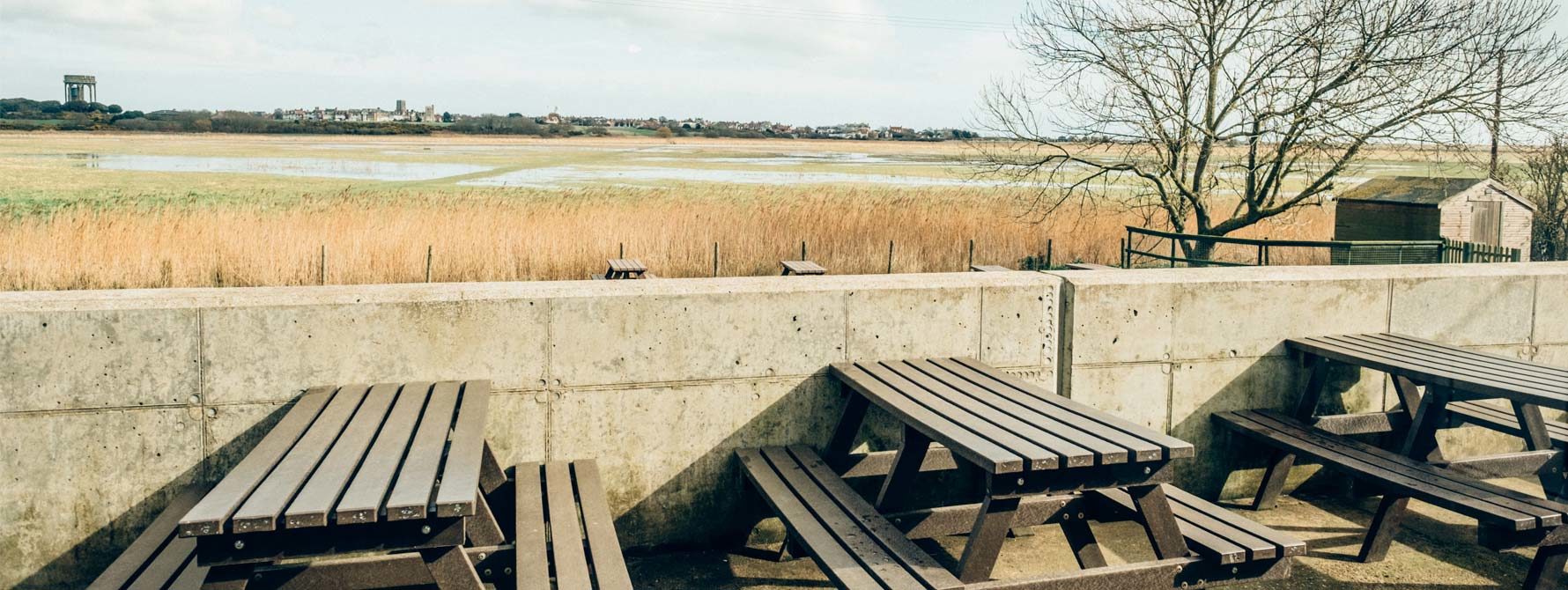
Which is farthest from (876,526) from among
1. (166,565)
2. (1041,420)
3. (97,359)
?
(97,359)

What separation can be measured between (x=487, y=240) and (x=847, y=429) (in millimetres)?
13968

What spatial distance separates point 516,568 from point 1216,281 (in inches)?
151

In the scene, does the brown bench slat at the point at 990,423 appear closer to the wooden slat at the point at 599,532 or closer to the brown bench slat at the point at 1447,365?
the wooden slat at the point at 599,532

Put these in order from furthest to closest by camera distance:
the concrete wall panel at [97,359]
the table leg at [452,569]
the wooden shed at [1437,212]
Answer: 1. the wooden shed at [1437,212]
2. the concrete wall panel at [97,359]
3. the table leg at [452,569]

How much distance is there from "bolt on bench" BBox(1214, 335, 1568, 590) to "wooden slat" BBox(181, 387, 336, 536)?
433cm

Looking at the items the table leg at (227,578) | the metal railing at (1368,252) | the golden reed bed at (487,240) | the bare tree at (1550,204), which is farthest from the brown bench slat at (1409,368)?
the bare tree at (1550,204)

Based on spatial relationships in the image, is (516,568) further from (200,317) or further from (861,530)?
(200,317)

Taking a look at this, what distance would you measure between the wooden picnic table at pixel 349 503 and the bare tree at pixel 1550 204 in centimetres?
2099

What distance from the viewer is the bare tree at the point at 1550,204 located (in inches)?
764

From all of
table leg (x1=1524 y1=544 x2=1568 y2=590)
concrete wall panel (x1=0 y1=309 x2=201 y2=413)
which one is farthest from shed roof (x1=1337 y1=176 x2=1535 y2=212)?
concrete wall panel (x1=0 y1=309 x2=201 y2=413)

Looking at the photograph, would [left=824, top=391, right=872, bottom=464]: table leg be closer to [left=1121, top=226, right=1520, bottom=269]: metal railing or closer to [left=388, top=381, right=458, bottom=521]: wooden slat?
[left=388, top=381, right=458, bottom=521]: wooden slat

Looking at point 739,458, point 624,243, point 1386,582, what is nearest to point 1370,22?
point 624,243

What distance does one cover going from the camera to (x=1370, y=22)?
15953mm

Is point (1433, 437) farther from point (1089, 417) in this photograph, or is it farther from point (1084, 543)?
point (1089, 417)
